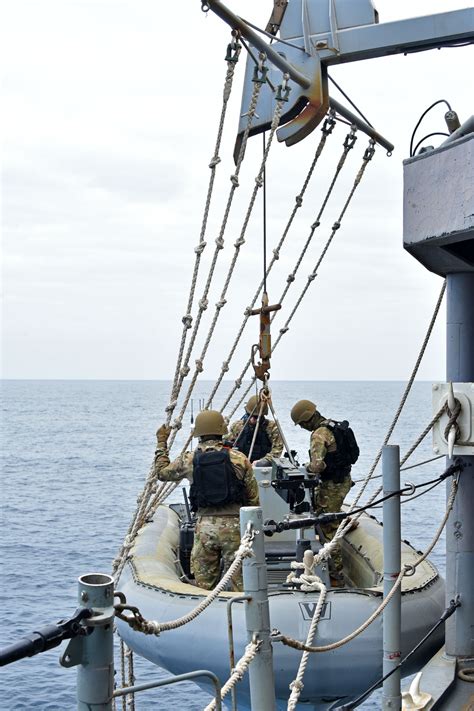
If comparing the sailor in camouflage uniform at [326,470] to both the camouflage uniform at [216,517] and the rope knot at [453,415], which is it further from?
the rope knot at [453,415]

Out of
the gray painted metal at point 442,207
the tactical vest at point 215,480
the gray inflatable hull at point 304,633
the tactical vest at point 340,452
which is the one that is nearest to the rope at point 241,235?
the tactical vest at point 215,480

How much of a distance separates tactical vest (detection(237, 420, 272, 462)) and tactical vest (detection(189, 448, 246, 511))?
142 inches

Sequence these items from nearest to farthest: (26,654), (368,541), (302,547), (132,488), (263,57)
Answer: (26,654) → (302,547) → (263,57) → (368,541) → (132,488)

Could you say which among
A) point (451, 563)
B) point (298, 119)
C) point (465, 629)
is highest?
point (298, 119)

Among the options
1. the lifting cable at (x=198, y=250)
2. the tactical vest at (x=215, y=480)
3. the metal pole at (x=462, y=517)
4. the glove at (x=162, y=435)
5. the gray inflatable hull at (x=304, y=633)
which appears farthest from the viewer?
the lifting cable at (x=198, y=250)

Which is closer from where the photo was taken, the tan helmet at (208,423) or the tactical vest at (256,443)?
the tan helmet at (208,423)

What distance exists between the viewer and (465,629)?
5.16 meters

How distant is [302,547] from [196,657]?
1.30m

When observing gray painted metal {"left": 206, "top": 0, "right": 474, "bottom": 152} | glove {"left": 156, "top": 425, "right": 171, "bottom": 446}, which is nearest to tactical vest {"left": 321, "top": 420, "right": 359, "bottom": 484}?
glove {"left": 156, "top": 425, "right": 171, "bottom": 446}

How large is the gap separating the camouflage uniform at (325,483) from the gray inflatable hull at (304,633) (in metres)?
1.40

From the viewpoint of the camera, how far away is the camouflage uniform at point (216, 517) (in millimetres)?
6926

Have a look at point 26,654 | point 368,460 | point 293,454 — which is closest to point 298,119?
point 293,454

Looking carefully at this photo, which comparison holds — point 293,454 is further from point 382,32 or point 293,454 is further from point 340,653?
point 382,32

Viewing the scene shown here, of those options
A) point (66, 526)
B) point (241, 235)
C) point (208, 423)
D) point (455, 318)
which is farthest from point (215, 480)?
point (66, 526)
